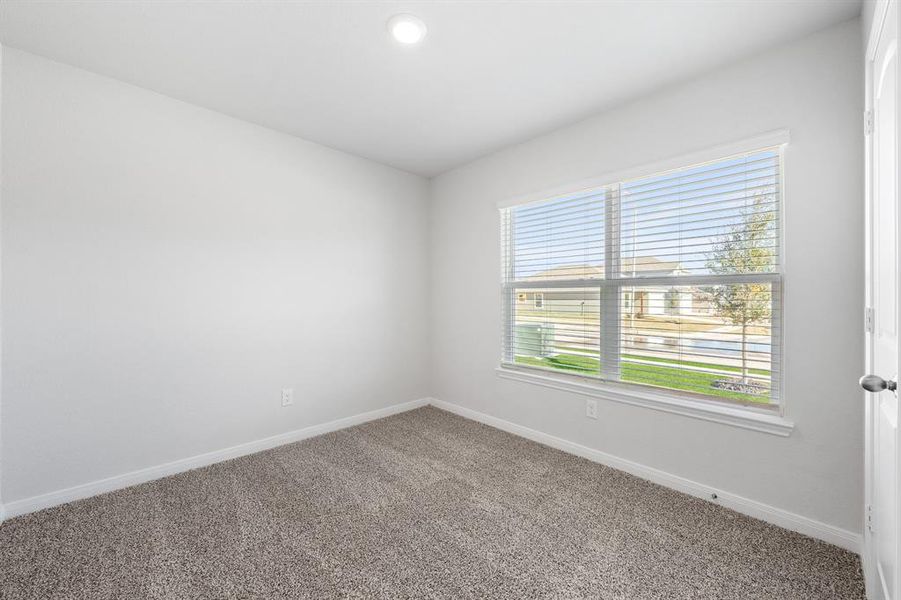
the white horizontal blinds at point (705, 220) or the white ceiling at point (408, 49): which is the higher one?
the white ceiling at point (408, 49)

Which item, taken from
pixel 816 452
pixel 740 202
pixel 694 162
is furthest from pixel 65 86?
pixel 816 452

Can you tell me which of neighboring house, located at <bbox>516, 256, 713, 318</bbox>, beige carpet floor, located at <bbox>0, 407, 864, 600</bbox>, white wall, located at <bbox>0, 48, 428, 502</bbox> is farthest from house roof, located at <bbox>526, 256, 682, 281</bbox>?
white wall, located at <bbox>0, 48, 428, 502</bbox>

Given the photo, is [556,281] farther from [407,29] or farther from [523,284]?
[407,29]

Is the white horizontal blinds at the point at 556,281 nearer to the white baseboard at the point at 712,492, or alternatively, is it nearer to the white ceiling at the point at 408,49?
the white baseboard at the point at 712,492

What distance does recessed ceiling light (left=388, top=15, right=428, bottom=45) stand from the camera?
5.70 feet

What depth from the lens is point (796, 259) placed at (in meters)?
1.86

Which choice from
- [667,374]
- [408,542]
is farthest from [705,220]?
[408,542]

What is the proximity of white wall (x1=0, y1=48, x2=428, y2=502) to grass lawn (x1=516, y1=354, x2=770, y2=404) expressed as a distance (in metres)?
1.88

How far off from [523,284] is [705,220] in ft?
4.52

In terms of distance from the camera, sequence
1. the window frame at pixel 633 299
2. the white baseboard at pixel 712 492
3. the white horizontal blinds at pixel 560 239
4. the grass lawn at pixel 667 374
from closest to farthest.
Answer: the white baseboard at pixel 712 492
the window frame at pixel 633 299
the grass lawn at pixel 667 374
the white horizontal blinds at pixel 560 239

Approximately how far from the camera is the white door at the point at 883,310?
1.09 meters

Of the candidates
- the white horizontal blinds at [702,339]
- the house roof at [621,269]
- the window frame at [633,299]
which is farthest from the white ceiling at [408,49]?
the white horizontal blinds at [702,339]

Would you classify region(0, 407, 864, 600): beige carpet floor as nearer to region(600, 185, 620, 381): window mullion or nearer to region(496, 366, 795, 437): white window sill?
region(496, 366, 795, 437): white window sill

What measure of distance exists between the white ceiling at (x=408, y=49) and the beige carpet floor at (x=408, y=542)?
7.90 feet
